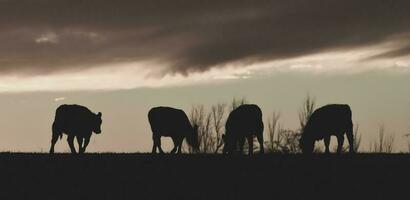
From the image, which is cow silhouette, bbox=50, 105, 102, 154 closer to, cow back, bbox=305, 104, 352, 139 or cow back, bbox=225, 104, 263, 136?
cow back, bbox=225, 104, 263, 136

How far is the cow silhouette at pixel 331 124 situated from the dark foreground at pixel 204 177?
5399mm

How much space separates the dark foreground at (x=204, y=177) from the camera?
19078mm

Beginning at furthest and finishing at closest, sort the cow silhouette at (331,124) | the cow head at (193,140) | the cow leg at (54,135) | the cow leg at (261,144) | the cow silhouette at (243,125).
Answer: the cow head at (193,140) → the cow leg at (54,135) → the cow silhouette at (331,124) → the cow silhouette at (243,125) → the cow leg at (261,144)

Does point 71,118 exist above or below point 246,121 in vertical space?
above

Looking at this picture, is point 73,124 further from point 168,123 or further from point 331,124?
point 331,124

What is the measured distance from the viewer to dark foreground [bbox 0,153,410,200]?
62.6 feet

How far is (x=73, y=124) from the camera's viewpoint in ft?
112

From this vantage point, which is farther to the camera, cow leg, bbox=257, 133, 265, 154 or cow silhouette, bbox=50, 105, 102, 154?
cow silhouette, bbox=50, 105, 102, 154

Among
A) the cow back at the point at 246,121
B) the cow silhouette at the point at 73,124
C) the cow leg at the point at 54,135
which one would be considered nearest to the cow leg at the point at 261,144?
the cow back at the point at 246,121

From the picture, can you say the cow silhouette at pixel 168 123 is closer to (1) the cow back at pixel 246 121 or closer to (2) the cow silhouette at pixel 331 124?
(1) the cow back at pixel 246 121

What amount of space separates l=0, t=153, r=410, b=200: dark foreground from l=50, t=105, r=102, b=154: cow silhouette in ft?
20.7

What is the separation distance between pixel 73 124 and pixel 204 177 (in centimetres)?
1371

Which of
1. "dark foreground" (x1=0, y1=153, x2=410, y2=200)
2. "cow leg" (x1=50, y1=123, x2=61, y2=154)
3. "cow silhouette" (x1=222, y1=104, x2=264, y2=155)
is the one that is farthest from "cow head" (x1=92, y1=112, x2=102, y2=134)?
"dark foreground" (x1=0, y1=153, x2=410, y2=200)

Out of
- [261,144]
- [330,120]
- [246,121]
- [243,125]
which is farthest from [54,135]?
[330,120]
